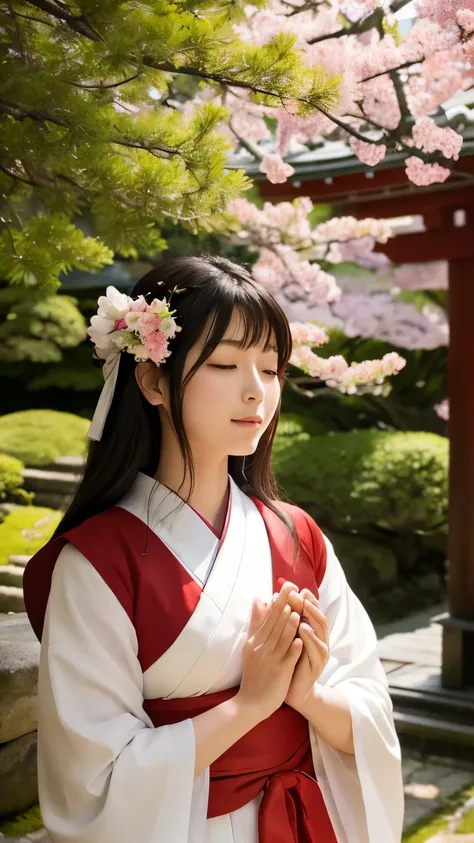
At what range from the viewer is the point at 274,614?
1886mm

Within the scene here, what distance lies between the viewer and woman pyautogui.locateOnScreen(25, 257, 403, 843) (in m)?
1.80

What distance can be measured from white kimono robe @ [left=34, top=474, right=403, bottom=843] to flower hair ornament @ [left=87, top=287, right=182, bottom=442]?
0.21m

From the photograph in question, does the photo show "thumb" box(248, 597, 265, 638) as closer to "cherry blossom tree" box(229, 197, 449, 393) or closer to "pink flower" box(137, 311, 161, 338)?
"pink flower" box(137, 311, 161, 338)

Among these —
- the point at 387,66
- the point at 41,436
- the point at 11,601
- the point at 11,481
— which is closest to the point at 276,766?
the point at 387,66

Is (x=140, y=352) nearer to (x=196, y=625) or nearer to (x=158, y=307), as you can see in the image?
(x=158, y=307)

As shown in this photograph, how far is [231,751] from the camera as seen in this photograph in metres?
1.94

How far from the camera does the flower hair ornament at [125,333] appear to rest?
1.95 metres

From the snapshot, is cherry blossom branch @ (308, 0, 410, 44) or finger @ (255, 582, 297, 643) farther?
cherry blossom branch @ (308, 0, 410, 44)

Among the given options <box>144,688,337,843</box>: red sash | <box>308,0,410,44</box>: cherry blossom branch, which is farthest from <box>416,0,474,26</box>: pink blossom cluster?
<box>144,688,337,843</box>: red sash

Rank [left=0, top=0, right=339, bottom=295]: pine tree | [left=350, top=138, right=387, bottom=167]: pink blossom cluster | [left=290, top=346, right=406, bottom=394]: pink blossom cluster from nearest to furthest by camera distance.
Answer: [left=0, top=0, right=339, bottom=295]: pine tree, [left=350, top=138, right=387, bottom=167]: pink blossom cluster, [left=290, top=346, right=406, bottom=394]: pink blossom cluster

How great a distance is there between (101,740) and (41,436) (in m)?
8.07

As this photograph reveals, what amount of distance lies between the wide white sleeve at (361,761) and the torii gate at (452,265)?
176 inches

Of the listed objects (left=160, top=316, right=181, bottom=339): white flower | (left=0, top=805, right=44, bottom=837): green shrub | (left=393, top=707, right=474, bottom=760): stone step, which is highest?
(left=160, top=316, right=181, bottom=339): white flower

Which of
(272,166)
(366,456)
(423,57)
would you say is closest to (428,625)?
(366,456)
